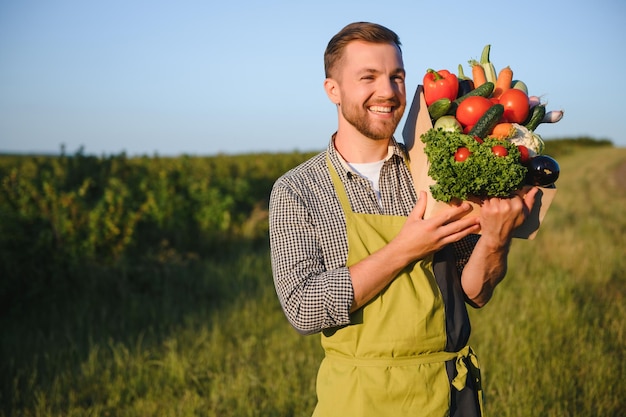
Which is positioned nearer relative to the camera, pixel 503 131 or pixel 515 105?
pixel 503 131

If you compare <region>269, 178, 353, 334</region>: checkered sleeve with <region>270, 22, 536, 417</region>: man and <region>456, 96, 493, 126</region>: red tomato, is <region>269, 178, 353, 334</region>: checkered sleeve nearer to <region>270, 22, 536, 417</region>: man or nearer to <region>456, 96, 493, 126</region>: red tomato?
<region>270, 22, 536, 417</region>: man

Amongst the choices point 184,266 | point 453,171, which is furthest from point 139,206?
point 453,171

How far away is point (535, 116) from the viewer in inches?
98.0

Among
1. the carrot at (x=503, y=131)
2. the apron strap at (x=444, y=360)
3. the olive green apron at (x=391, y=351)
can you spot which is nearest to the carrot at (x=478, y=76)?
the carrot at (x=503, y=131)

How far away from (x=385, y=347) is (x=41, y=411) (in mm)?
3165

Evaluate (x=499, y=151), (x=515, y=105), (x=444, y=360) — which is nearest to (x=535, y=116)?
(x=515, y=105)

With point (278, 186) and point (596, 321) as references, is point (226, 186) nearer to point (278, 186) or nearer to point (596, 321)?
point (596, 321)

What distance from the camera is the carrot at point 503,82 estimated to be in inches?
102

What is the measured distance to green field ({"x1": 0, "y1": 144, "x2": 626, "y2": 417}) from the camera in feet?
14.6

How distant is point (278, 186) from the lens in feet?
7.87

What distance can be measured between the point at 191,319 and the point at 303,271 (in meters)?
4.28

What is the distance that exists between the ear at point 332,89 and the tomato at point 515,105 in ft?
2.30

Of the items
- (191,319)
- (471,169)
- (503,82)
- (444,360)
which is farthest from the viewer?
(191,319)

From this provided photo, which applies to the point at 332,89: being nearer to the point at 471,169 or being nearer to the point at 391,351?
the point at 471,169
